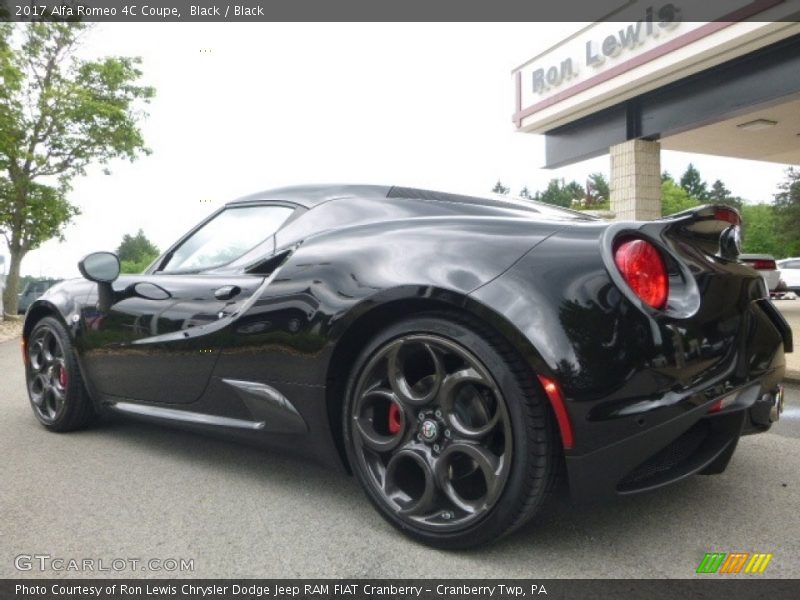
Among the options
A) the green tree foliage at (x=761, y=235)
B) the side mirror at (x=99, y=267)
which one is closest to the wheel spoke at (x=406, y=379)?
the side mirror at (x=99, y=267)

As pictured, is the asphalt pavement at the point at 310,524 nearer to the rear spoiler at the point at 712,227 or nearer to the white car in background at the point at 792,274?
the rear spoiler at the point at 712,227

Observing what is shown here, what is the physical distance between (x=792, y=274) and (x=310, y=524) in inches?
824

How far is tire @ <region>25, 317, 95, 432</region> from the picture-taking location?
11.9 ft

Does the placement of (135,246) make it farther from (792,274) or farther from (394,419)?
(394,419)

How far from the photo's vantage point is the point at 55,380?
375 cm

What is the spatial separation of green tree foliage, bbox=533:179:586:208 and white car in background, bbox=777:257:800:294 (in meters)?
73.1

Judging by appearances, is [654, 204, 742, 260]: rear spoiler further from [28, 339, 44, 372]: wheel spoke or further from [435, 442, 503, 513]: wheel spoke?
[28, 339, 44, 372]: wheel spoke

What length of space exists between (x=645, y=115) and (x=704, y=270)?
10.2 metres

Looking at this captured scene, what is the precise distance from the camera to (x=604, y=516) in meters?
2.29

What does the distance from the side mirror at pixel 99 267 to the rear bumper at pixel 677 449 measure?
2536mm
